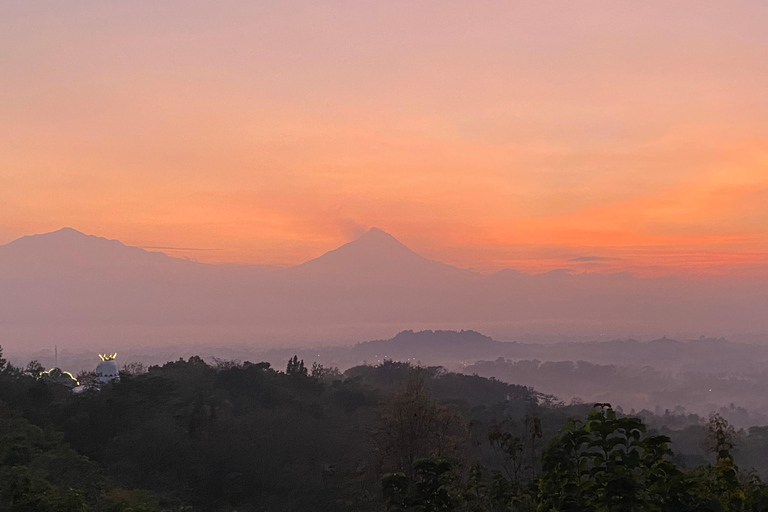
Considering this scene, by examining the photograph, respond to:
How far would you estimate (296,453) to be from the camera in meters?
50.7

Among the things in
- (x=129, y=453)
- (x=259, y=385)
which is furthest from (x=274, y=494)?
(x=259, y=385)

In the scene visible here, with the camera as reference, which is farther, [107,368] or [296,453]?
[107,368]

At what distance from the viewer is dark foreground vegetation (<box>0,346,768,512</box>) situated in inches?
291

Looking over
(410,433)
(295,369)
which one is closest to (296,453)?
(410,433)

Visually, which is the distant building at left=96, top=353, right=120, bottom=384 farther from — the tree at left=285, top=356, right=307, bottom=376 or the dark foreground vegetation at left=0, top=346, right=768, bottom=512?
the tree at left=285, top=356, right=307, bottom=376

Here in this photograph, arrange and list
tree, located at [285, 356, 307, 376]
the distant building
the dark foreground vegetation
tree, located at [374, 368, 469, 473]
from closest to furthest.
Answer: the dark foreground vegetation, tree, located at [374, 368, 469, 473], tree, located at [285, 356, 307, 376], the distant building

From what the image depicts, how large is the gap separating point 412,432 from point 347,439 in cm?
2393

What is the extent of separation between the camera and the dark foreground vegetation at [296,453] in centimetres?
739

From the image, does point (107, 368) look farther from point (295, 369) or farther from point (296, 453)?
point (296, 453)

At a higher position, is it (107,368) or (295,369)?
(107,368)

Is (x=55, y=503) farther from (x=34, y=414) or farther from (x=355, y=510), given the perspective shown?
(x=34, y=414)

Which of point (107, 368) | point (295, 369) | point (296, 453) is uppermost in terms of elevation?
point (107, 368)

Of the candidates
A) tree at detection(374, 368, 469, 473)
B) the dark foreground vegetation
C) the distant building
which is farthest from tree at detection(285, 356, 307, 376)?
tree at detection(374, 368, 469, 473)

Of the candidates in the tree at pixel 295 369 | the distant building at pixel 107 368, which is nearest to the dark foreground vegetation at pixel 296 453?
the tree at pixel 295 369
